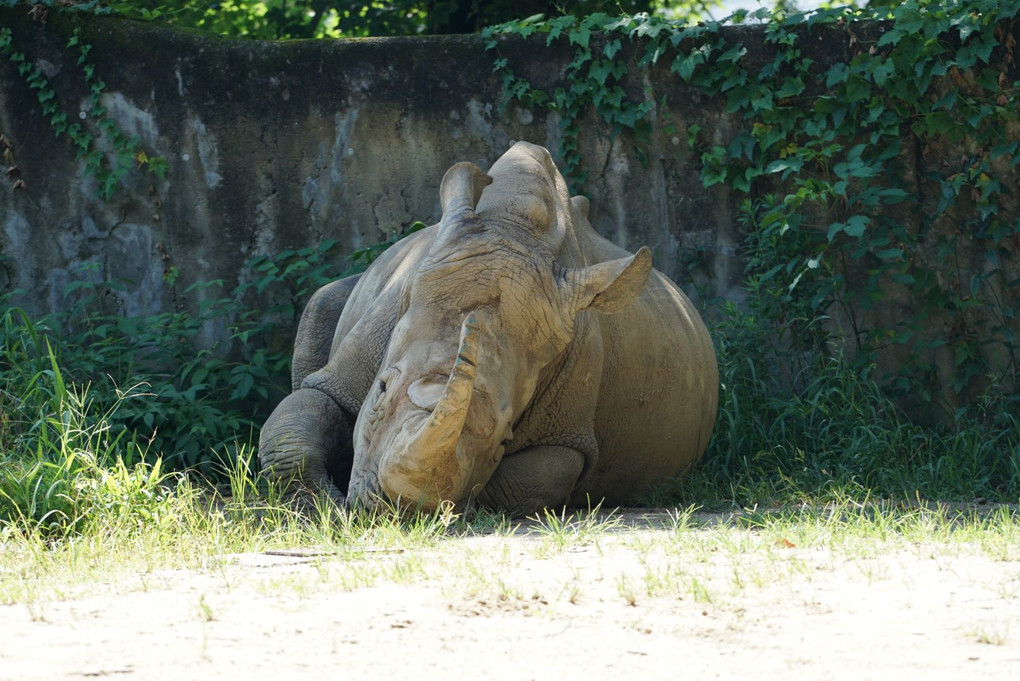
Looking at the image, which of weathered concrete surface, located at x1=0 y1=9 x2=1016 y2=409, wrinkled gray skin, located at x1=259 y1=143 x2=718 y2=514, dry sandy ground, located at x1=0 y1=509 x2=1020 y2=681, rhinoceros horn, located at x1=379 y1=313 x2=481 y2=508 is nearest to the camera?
dry sandy ground, located at x1=0 y1=509 x2=1020 y2=681

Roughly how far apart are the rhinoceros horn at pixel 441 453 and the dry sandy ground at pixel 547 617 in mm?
468

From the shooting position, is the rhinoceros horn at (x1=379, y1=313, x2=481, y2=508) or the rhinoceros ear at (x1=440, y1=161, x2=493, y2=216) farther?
the rhinoceros ear at (x1=440, y1=161, x2=493, y2=216)

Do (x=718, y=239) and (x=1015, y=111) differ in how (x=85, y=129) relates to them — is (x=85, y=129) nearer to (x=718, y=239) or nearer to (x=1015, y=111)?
(x=718, y=239)

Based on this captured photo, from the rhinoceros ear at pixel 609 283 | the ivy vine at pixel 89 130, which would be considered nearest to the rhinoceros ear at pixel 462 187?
the rhinoceros ear at pixel 609 283

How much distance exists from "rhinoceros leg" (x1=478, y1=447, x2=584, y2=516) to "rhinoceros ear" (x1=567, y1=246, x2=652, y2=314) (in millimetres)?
687

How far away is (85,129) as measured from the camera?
8.21 metres

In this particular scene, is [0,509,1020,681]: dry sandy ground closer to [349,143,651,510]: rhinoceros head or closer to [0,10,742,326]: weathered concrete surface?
[349,143,651,510]: rhinoceros head

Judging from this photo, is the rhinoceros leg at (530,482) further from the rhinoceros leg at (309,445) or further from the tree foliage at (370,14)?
the tree foliage at (370,14)

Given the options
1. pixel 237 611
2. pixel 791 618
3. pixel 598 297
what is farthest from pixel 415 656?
pixel 598 297

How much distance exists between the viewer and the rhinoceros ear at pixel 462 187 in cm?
542

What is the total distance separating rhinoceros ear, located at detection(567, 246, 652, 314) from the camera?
5.17 m

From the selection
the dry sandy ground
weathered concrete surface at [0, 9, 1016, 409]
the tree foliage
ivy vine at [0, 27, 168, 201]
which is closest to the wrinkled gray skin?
the dry sandy ground

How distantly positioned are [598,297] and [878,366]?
3.04m

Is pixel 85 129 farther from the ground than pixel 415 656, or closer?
farther from the ground
